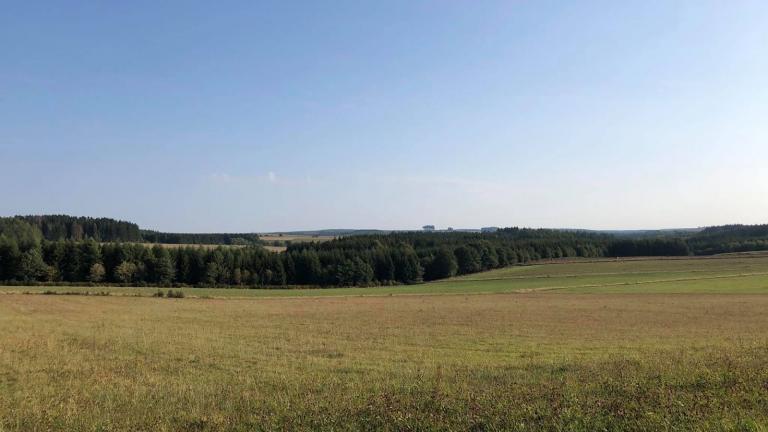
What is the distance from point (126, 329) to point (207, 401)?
20677mm

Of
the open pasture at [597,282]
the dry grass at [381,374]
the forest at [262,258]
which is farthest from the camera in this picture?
the forest at [262,258]

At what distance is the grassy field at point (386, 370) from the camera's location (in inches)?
281

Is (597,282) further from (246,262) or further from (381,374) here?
(381,374)

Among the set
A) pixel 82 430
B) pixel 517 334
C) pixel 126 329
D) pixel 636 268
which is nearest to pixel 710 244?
A: pixel 636 268

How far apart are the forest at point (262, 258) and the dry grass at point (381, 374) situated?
65.7 m

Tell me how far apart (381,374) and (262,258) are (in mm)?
102378

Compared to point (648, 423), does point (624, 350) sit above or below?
below

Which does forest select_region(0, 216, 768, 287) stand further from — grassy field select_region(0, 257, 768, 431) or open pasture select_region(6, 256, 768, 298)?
grassy field select_region(0, 257, 768, 431)

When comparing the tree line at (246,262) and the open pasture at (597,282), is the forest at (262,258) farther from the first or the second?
the open pasture at (597,282)

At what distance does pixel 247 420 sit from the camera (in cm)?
747

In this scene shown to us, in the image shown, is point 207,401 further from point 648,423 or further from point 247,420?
point 648,423

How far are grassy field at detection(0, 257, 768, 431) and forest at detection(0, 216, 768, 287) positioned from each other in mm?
57118

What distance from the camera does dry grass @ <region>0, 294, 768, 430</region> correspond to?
23.2ft

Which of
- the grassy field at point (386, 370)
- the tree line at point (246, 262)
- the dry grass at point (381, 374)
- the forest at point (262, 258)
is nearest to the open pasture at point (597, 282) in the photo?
the tree line at point (246, 262)
